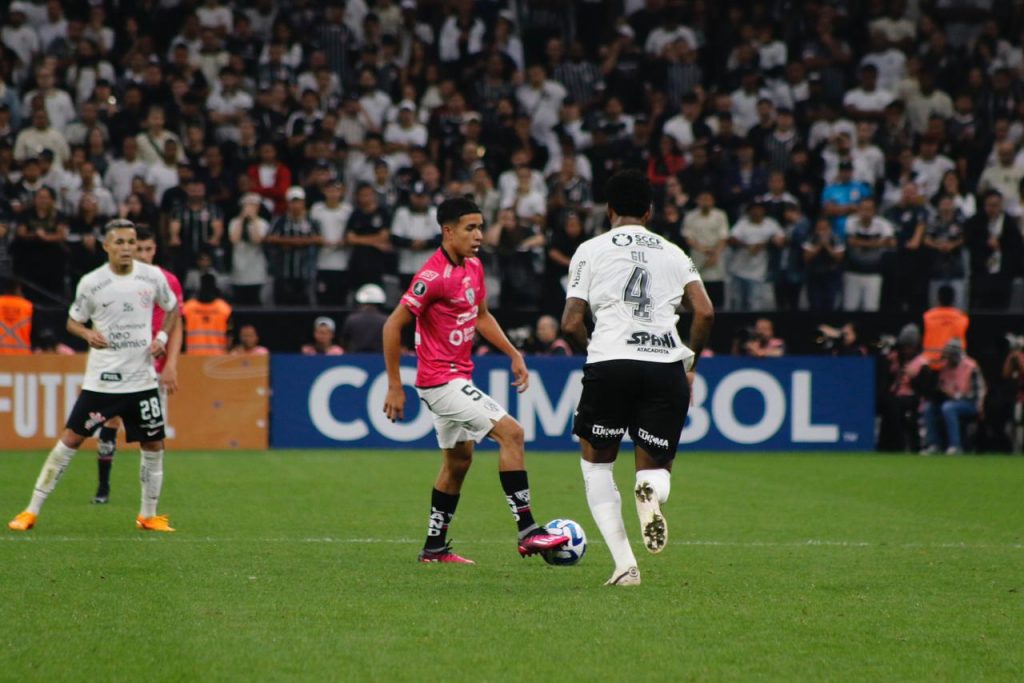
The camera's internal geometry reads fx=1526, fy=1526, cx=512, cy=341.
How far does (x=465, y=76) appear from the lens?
82.2 ft

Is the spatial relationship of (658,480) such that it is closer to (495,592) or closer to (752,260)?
(495,592)

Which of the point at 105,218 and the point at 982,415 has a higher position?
the point at 105,218

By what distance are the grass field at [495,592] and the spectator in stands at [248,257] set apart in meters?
5.94

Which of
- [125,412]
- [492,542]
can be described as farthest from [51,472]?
[492,542]

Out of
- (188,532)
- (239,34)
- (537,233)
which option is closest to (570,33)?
(239,34)

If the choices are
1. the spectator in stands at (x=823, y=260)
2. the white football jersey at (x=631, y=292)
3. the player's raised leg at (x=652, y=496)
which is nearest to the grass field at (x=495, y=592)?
the player's raised leg at (x=652, y=496)

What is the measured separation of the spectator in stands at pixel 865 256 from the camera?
2092cm

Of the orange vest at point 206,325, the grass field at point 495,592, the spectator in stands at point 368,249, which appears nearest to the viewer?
the grass field at point 495,592

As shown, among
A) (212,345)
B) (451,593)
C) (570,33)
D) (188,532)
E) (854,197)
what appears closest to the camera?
(451,593)

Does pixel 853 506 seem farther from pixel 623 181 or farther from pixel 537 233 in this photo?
pixel 537 233

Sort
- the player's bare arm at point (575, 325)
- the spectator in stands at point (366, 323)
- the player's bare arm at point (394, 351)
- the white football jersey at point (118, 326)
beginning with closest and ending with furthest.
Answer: the player's bare arm at point (575, 325) < the player's bare arm at point (394, 351) < the white football jersey at point (118, 326) < the spectator in stands at point (366, 323)

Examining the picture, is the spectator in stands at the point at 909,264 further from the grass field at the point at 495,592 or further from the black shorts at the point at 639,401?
the black shorts at the point at 639,401

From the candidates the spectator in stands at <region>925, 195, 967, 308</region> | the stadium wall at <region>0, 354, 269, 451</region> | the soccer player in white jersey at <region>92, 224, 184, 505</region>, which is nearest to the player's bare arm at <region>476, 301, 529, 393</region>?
the soccer player in white jersey at <region>92, 224, 184, 505</region>

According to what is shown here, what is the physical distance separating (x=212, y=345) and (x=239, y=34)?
7.19 meters
